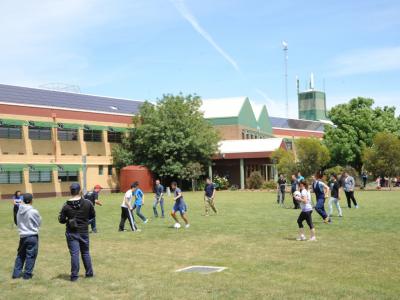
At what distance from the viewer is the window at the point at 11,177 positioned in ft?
149

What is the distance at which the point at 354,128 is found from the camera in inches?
2382

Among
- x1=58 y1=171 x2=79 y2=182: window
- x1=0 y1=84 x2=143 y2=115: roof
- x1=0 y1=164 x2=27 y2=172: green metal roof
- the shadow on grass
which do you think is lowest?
the shadow on grass

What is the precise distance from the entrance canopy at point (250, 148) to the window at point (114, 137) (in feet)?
34.5

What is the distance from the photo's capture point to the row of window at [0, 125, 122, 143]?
151ft

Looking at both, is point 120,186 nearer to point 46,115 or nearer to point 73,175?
point 73,175

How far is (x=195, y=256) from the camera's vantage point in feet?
40.4

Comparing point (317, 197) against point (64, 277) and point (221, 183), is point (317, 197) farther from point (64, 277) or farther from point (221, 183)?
point (221, 183)

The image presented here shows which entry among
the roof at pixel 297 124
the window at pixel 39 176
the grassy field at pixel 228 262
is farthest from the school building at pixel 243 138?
the grassy field at pixel 228 262

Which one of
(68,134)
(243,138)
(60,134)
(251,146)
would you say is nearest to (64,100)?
(68,134)

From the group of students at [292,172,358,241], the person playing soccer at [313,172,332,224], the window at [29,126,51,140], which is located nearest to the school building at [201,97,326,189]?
the window at [29,126,51,140]

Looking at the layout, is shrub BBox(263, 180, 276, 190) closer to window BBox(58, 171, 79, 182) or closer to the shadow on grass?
window BBox(58, 171, 79, 182)

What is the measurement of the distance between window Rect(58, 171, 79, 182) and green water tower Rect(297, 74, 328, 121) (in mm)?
89630

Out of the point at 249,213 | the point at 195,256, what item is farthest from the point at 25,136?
the point at 195,256

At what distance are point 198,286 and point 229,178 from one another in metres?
50.3
